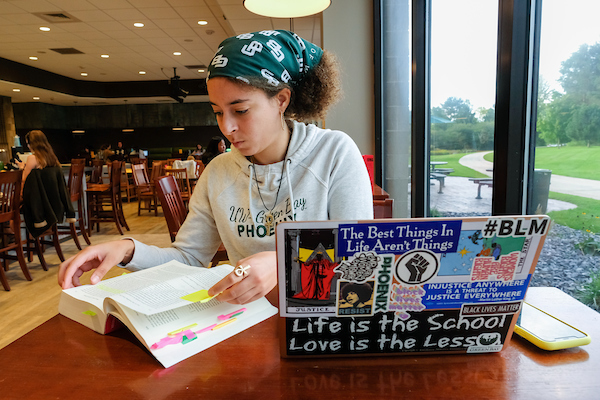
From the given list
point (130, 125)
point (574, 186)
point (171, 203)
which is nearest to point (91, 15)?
point (171, 203)

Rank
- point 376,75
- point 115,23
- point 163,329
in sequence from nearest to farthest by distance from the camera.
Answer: point 163,329, point 376,75, point 115,23

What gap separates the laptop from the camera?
1.65 ft

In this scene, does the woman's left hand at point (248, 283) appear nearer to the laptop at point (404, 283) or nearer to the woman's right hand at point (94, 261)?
the laptop at point (404, 283)

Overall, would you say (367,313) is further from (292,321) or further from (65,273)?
(65,273)

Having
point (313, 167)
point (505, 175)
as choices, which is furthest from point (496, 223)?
point (505, 175)

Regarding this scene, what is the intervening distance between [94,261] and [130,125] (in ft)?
46.0

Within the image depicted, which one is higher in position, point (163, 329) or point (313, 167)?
point (313, 167)

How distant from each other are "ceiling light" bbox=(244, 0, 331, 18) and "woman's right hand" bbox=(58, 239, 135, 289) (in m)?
2.00

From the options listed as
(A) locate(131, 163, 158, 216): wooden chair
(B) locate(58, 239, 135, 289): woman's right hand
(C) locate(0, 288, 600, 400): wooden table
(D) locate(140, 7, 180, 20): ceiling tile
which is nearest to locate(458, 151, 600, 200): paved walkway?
(C) locate(0, 288, 600, 400): wooden table

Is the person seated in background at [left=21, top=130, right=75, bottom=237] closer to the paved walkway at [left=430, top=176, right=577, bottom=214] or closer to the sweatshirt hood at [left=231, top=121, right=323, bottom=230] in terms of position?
the sweatshirt hood at [left=231, top=121, right=323, bottom=230]

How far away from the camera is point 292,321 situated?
1.86 ft

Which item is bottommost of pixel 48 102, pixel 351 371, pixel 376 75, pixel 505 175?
pixel 351 371

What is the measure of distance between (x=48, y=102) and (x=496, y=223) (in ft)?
48.2

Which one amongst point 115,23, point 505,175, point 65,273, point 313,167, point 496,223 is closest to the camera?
A: point 496,223
